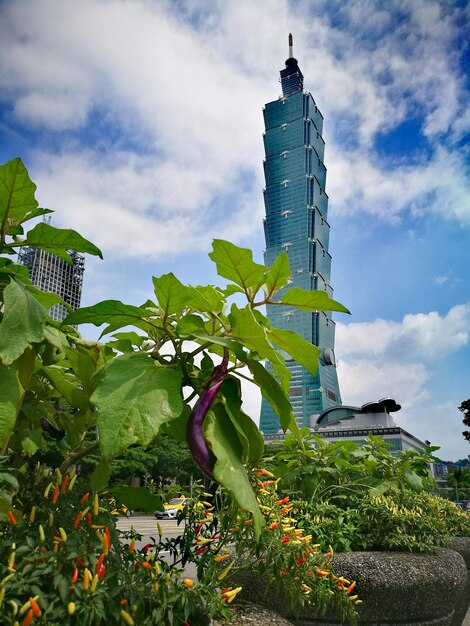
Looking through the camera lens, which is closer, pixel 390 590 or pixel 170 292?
pixel 170 292

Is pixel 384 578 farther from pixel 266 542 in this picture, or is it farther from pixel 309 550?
pixel 266 542

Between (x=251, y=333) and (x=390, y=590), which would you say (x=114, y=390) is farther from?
(x=390, y=590)

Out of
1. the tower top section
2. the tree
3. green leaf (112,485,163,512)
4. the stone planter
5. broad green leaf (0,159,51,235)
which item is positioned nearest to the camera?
broad green leaf (0,159,51,235)

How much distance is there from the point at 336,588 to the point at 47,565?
1226mm

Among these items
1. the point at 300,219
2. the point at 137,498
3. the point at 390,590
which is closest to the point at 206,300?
the point at 137,498

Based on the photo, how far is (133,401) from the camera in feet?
2.91

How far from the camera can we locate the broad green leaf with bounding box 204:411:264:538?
2.87 ft

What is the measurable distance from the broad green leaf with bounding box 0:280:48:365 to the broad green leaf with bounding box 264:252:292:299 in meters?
0.55

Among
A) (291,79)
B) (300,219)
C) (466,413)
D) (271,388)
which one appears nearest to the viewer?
(271,388)

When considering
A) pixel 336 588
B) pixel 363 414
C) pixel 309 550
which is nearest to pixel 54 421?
pixel 309 550

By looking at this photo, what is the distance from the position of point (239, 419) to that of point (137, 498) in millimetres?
436

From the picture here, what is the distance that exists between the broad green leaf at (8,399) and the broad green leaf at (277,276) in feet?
2.05

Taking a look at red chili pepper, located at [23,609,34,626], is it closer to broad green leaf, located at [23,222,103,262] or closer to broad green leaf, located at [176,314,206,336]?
broad green leaf, located at [176,314,206,336]

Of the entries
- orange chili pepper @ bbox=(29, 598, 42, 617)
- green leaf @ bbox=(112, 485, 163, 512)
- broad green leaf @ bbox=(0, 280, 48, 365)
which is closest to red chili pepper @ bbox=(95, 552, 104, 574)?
orange chili pepper @ bbox=(29, 598, 42, 617)
